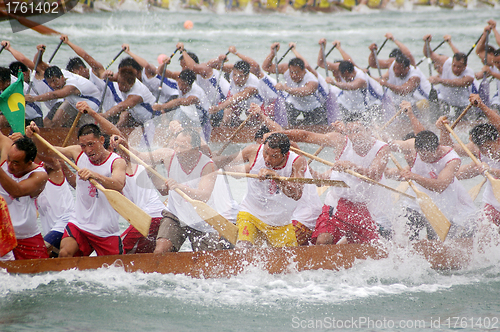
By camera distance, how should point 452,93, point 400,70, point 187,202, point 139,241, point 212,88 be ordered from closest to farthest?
point 187,202 → point 139,241 → point 212,88 → point 400,70 → point 452,93

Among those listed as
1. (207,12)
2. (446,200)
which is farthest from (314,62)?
(446,200)

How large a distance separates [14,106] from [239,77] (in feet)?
11.0

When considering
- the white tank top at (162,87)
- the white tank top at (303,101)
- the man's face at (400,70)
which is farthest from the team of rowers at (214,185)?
the man's face at (400,70)

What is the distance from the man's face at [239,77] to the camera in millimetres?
6555

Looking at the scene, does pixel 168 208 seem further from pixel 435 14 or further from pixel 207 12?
pixel 435 14

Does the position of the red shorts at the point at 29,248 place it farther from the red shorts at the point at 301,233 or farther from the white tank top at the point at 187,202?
the red shorts at the point at 301,233

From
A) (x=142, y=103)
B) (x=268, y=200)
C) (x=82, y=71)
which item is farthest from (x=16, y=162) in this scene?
(x=82, y=71)

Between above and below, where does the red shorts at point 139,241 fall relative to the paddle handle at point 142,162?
below

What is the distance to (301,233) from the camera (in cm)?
415

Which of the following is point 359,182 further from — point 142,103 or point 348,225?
point 142,103

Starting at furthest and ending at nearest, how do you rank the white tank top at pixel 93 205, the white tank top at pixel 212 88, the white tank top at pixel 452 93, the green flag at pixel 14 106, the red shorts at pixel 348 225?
1. the white tank top at pixel 452 93
2. the white tank top at pixel 212 88
3. the red shorts at pixel 348 225
4. the green flag at pixel 14 106
5. the white tank top at pixel 93 205

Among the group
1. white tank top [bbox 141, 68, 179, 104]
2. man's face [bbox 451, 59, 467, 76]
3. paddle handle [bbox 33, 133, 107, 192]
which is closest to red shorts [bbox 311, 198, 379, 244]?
paddle handle [bbox 33, 133, 107, 192]

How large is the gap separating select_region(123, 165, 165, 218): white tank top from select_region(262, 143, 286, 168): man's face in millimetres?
1004

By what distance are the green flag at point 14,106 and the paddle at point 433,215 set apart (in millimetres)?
3277
